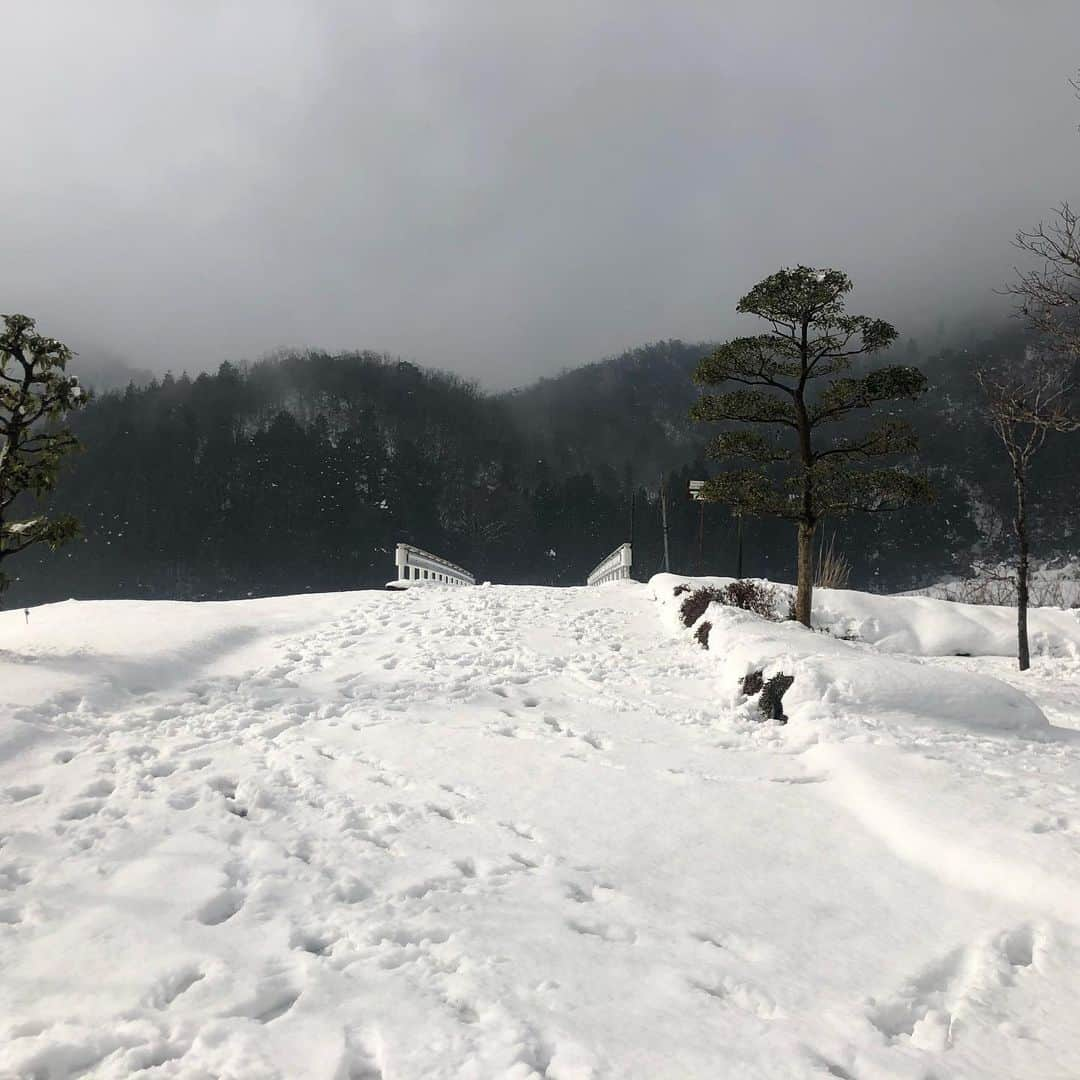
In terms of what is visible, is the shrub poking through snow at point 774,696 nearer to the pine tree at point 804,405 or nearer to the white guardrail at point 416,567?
the pine tree at point 804,405

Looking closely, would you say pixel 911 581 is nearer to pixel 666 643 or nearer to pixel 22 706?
pixel 666 643

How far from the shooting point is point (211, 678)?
6.95 m

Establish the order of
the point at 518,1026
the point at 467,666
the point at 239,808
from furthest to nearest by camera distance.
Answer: the point at 467,666
the point at 239,808
the point at 518,1026

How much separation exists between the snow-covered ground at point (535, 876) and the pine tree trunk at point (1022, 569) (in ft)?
21.8

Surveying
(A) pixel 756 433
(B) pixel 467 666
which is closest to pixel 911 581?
(A) pixel 756 433

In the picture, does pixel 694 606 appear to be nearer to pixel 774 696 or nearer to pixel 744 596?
pixel 744 596

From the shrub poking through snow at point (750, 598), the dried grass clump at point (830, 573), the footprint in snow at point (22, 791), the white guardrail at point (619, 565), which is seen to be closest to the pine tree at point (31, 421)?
the footprint in snow at point (22, 791)

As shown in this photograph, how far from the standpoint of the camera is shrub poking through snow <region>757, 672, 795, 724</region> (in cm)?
577

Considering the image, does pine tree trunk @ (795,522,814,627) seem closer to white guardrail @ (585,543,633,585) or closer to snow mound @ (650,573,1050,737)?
snow mound @ (650,573,1050,737)

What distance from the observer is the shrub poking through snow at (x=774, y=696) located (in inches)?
227

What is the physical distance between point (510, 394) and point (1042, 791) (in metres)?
151

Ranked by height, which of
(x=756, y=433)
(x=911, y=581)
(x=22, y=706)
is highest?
(x=756, y=433)

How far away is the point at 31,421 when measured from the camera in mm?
7996

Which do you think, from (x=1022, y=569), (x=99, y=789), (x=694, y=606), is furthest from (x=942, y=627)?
(x=99, y=789)
